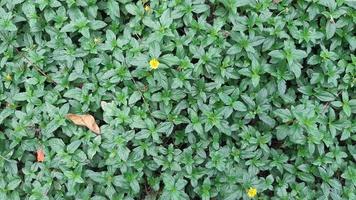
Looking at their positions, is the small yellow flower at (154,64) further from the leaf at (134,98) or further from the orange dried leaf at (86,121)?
the orange dried leaf at (86,121)

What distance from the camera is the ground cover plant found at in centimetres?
287

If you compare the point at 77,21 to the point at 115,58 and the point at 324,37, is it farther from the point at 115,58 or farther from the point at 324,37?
the point at 324,37

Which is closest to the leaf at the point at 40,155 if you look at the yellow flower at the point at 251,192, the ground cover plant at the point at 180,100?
the ground cover plant at the point at 180,100

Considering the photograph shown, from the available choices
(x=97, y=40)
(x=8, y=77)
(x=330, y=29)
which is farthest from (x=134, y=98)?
(x=330, y=29)

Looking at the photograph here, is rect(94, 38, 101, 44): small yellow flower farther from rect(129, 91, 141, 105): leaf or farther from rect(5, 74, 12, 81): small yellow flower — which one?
rect(5, 74, 12, 81): small yellow flower

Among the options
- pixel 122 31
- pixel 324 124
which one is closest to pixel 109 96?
pixel 122 31

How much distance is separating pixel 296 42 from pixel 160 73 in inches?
33.8

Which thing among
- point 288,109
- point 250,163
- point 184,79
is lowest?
A: point 250,163

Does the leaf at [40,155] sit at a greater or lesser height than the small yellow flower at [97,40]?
lesser

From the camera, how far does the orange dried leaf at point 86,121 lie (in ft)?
9.52

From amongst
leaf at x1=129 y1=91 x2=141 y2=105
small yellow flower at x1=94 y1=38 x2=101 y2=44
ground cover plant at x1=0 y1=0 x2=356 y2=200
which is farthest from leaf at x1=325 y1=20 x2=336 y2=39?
small yellow flower at x1=94 y1=38 x2=101 y2=44

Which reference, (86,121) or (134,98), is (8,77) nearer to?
(86,121)

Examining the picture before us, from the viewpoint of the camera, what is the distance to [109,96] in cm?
291

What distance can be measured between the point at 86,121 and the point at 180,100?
580 mm
